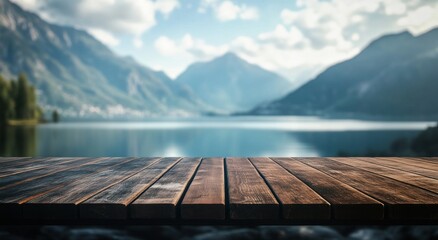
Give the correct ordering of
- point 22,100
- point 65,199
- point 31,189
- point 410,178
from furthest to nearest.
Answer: point 22,100 → point 410,178 → point 31,189 → point 65,199

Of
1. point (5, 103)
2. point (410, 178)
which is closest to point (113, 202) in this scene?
point (410, 178)

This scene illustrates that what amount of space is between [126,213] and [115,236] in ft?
2.30

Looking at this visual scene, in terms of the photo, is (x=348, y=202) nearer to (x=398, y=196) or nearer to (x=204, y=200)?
(x=398, y=196)

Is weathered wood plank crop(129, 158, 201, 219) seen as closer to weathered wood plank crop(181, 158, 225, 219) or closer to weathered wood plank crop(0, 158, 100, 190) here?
weathered wood plank crop(181, 158, 225, 219)

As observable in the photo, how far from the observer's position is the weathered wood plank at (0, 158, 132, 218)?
217 cm

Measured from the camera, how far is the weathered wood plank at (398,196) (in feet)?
6.99

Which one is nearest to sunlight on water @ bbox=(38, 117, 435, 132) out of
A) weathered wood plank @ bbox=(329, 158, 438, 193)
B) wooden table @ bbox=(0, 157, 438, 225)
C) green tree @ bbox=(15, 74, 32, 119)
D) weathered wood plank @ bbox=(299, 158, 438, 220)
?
green tree @ bbox=(15, 74, 32, 119)

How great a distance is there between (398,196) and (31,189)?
2735mm

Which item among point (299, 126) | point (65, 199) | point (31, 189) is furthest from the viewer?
point (299, 126)

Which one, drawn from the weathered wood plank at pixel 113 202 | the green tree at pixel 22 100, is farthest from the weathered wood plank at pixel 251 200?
the green tree at pixel 22 100

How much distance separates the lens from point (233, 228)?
2760 millimetres

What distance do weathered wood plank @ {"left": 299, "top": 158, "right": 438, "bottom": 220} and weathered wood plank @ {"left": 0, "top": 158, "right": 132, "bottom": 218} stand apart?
2384 mm

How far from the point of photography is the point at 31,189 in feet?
A: 8.61

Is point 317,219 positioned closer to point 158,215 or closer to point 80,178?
point 158,215
